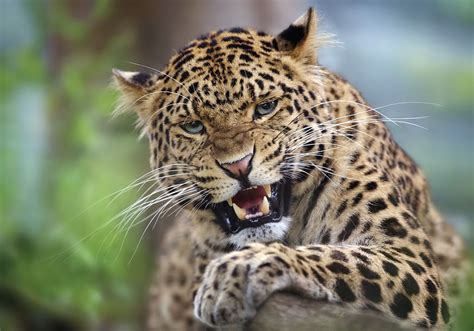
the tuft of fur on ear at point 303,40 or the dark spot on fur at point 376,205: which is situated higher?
the tuft of fur on ear at point 303,40

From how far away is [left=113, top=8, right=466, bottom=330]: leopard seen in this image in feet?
12.7

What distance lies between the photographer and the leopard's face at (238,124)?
13.6ft

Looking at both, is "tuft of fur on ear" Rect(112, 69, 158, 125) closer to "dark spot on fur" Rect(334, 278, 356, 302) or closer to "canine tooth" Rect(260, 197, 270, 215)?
"canine tooth" Rect(260, 197, 270, 215)

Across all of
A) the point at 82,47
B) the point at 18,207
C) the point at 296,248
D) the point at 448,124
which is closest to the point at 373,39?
the point at 448,124

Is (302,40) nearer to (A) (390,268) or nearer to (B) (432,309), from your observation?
(A) (390,268)

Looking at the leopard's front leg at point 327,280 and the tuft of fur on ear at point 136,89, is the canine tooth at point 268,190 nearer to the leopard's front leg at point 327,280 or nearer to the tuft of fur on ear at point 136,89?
the leopard's front leg at point 327,280

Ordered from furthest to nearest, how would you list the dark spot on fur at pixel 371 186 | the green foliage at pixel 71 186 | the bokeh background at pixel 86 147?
the green foliage at pixel 71 186
the bokeh background at pixel 86 147
the dark spot on fur at pixel 371 186

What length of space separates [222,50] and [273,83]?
14.3 inches

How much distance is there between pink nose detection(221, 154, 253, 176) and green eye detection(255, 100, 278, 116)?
11.6 inches

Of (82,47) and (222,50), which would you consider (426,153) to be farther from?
(222,50)

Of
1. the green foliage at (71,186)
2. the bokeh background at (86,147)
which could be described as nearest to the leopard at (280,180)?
the bokeh background at (86,147)

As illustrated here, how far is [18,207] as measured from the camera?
29.9 ft

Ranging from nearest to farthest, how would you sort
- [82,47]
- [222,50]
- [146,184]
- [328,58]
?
[222,50]
[146,184]
[328,58]
[82,47]

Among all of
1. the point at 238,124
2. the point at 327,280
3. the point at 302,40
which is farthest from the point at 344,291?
the point at 302,40
